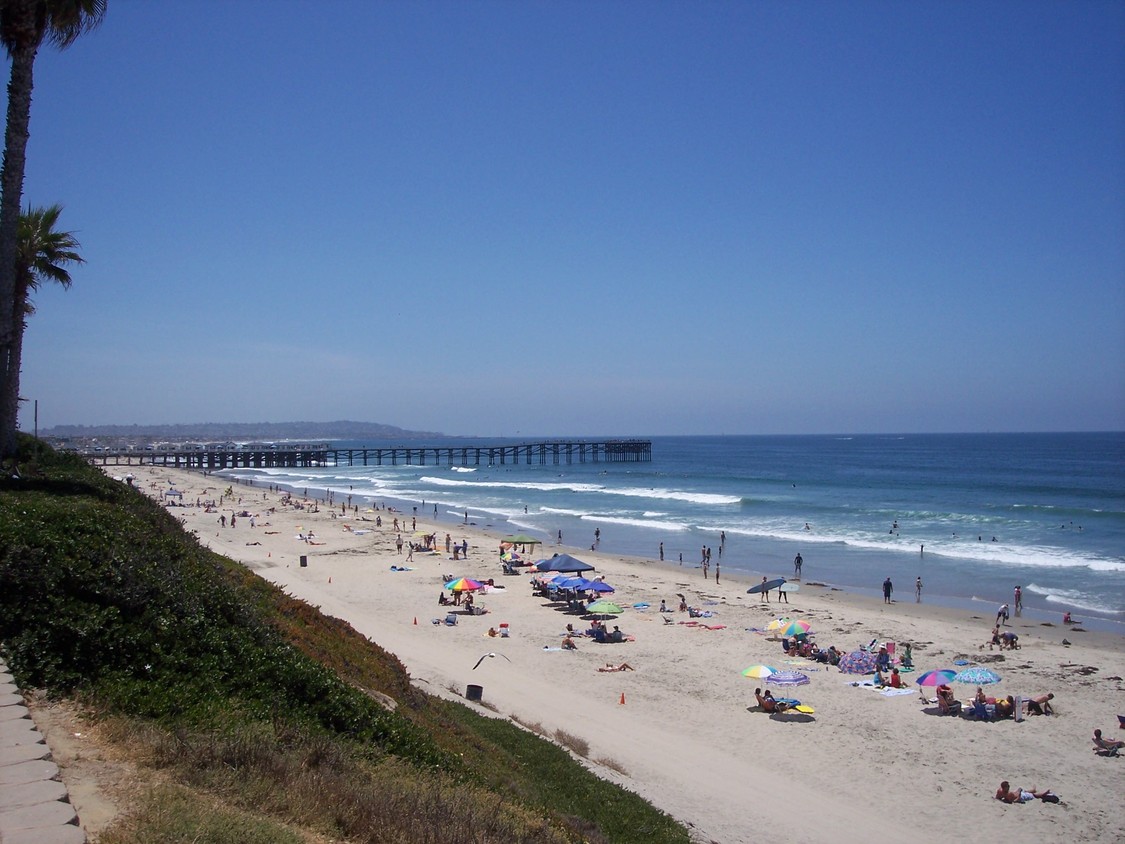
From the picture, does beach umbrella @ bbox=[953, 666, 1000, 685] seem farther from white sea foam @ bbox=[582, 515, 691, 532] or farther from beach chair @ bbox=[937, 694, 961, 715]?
white sea foam @ bbox=[582, 515, 691, 532]

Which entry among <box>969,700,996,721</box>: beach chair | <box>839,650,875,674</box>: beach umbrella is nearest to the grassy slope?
<box>969,700,996,721</box>: beach chair

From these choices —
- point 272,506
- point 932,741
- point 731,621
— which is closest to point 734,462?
point 272,506

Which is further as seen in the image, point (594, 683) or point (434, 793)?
point (594, 683)

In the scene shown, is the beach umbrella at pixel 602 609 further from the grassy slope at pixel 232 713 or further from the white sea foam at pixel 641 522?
the white sea foam at pixel 641 522

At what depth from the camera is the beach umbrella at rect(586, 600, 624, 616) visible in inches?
848

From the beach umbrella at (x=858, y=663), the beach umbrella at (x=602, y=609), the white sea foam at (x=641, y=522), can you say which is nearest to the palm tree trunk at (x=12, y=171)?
the beach umbrella at (x=602, y=609)

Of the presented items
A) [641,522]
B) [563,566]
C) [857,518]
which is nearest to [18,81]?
[563,566]

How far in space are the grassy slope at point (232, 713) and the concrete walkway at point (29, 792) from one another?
319mm

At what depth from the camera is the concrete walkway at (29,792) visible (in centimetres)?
347

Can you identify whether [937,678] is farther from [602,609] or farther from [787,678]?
[602,609]

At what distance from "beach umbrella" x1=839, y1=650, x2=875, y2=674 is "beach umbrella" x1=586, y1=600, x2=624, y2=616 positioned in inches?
236

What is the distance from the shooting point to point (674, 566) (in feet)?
107

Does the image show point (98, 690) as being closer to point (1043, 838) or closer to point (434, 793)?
point (434, 793)

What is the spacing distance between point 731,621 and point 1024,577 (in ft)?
45.1
